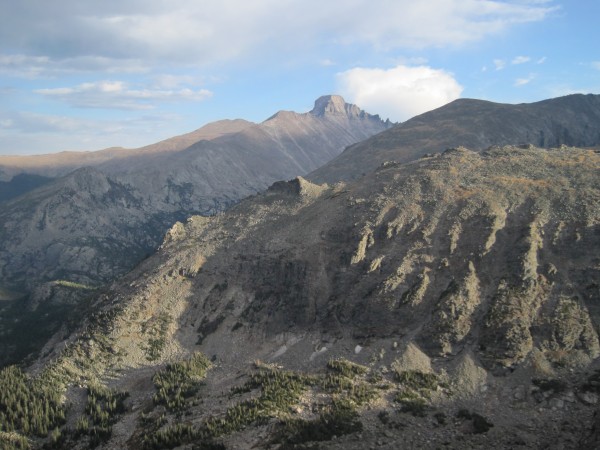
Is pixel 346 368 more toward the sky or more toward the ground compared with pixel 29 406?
more toward the sky

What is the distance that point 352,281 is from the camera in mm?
70375

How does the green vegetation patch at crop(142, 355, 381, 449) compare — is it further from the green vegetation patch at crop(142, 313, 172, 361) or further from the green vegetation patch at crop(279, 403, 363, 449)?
the green vegetation patch at crop(142, 313, 172, 361)

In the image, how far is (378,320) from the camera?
205 ft

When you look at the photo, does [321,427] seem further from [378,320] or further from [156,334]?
[156,334]

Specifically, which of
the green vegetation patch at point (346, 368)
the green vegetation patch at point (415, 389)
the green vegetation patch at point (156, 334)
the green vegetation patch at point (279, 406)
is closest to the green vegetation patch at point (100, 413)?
the green vegetation patch at point (279, 406)

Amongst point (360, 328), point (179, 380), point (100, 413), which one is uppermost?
point (360, 328)

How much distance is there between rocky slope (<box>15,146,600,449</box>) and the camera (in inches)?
1793

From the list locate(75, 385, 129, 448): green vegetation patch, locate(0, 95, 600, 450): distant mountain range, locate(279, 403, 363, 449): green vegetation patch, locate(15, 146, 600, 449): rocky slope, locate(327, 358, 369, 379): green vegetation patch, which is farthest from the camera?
locate(327, 358, 369, 379): green vegetation patch

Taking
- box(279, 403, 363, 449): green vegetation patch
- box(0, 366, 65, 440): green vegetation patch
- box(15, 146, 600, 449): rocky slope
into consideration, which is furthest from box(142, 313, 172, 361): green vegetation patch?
box(279, 403, 363, 449): green vegetation patch

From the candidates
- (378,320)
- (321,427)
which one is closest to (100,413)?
(321,427)

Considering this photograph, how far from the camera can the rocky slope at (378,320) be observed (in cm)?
4553

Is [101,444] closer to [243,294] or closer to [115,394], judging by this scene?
[115,394]

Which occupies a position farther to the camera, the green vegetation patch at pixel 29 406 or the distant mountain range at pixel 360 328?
the green vegetation patch at pixel 29 406

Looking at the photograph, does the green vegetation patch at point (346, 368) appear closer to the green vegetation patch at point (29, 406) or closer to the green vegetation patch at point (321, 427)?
the green vegetation patch at point (321, 427)
